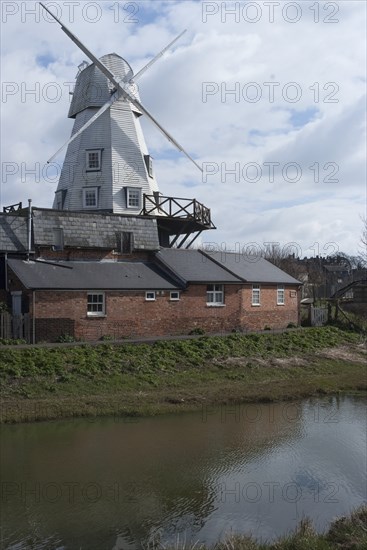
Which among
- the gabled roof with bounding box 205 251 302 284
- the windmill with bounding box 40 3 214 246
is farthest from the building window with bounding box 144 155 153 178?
the gabled roof with bounding box 205 251 302 284

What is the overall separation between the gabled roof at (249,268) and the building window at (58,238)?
9304mm

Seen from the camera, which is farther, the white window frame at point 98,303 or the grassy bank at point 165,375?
the white window frame at point 98,303

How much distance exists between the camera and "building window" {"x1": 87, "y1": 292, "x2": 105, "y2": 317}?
26922mm

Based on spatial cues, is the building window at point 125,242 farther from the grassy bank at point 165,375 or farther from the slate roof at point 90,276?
the grassy bank at point 165,375

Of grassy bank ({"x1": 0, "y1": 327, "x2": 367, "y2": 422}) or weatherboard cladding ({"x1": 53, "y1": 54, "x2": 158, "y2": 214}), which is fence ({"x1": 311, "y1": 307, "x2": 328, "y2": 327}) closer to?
grassy bank ({"x1": 0, "y1": 327, "x2": 367, "y2": 422})

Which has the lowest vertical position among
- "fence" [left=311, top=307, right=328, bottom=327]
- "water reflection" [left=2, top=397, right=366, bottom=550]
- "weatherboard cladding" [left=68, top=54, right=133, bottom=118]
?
"water reflection" [left=2, top=397, right=366, bottom=550]

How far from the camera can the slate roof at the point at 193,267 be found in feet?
101

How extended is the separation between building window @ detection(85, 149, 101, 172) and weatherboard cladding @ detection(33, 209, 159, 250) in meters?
6.29

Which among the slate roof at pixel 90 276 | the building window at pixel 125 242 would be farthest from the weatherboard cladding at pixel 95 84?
the slate roof at pixel 90 276

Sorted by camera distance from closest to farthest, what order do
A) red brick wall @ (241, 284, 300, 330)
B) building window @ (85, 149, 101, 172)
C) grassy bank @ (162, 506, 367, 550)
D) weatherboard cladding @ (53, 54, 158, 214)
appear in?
grassy bank @ (162, 506, 367, 550)
red brick wall @ (241, 284, 300, 330)
weatherboard cladding @ (53, 54, 158, 214)
building window @ (85, 149, 101, 172)

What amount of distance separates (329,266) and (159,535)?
10376 cm

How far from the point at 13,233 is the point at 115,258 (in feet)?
17.7

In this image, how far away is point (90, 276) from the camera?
91.5ft

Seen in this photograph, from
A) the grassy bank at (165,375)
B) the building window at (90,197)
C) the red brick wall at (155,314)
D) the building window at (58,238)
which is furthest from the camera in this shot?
the building window at (90,197)
